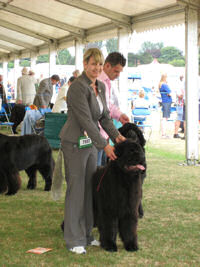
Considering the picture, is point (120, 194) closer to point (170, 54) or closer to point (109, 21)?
point (109, 21)

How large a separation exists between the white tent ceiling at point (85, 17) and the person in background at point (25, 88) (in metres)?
1.56

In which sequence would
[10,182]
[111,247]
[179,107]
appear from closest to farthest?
[111,247], [10,182], [179,107]

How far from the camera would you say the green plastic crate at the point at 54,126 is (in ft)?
35.0

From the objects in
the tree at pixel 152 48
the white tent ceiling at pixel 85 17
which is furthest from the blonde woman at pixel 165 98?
the tree at pixel 152 48

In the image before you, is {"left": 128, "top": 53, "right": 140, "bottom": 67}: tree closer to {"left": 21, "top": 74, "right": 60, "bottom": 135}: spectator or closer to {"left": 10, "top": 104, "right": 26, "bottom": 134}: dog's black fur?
{"left": 10, "top": 104, "right": 26, "bottom": 134}: dog's black fur

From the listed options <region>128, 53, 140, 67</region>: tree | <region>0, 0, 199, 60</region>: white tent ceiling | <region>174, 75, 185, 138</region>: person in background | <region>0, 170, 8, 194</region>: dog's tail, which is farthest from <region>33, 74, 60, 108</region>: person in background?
<region>128, 53, 140, 67</region>: tree

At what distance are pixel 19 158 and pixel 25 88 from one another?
9659 mm

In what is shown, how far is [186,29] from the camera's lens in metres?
8.48

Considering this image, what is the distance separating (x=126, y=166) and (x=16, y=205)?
269 cm

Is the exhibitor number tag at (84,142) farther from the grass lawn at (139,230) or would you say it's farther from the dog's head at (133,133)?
the grass lawn at (139,230)

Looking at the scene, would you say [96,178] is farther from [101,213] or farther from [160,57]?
[160,57]

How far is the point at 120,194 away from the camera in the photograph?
3.47 meters

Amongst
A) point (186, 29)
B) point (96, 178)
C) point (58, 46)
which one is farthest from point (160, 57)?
point (96, 178)

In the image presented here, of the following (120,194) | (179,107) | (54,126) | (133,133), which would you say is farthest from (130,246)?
(179,107)
